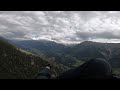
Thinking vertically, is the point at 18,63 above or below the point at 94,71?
below

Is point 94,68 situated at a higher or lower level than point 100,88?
higher

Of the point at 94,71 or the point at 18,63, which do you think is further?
the point at 18,63

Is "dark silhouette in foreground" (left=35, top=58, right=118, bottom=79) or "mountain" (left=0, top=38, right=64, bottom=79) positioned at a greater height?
"dark silhouette in foreground" (left=35, top=58, right=118, bottom=79)

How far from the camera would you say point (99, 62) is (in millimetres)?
2146

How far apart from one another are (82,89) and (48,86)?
1.02ft

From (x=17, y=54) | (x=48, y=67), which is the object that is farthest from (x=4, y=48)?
(x=48, y=67)

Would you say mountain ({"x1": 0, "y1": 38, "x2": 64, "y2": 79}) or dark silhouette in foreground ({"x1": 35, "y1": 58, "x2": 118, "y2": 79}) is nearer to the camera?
dark silhouette in foreground ({"x1": 35, "y1": 58, "x2": 118, "y2": 79})

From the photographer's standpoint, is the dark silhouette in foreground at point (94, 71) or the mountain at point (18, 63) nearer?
Answer: the dark silhouette in foreground at point (94, 71)

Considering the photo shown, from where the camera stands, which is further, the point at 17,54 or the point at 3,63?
the point at 17,54

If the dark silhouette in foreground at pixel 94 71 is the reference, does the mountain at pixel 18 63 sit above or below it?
below
